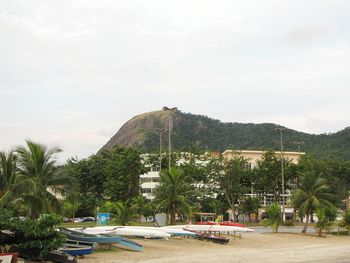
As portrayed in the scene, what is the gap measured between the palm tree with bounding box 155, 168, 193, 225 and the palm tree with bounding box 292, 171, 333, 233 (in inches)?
445

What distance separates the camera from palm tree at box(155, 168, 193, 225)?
34656 mm

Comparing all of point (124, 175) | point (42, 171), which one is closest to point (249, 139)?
point (124, 175)

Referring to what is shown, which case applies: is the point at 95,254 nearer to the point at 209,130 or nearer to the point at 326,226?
the point at 326,226

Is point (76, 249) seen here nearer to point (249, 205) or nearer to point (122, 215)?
point (122, 215)

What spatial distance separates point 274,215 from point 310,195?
360 cm

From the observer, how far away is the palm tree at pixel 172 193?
34.7 metres

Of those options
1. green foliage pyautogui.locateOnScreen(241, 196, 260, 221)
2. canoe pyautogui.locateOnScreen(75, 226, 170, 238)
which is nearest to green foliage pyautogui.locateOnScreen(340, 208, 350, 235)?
green foliage pyautogui.locateOnScreen(241, 196, 260, 221)

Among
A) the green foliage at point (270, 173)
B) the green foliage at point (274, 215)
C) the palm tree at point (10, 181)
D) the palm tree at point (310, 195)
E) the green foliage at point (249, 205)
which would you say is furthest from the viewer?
the green foliage at point (249, 205)

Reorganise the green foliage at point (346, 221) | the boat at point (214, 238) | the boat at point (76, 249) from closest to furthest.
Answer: the boat at point (76, 249) < the boat at point (214, 238) < the green foliage at point (346, 221)

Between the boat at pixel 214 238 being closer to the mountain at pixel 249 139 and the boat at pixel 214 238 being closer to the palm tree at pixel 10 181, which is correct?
the palm tree at pixel 10 181

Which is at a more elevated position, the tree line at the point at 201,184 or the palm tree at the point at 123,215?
the tree line at the point at 201,184

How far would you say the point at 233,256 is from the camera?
2394 centimetres

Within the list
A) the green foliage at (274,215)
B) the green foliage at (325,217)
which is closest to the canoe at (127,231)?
the green foliage at (274,215)

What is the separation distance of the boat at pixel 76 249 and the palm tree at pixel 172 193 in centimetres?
1335
